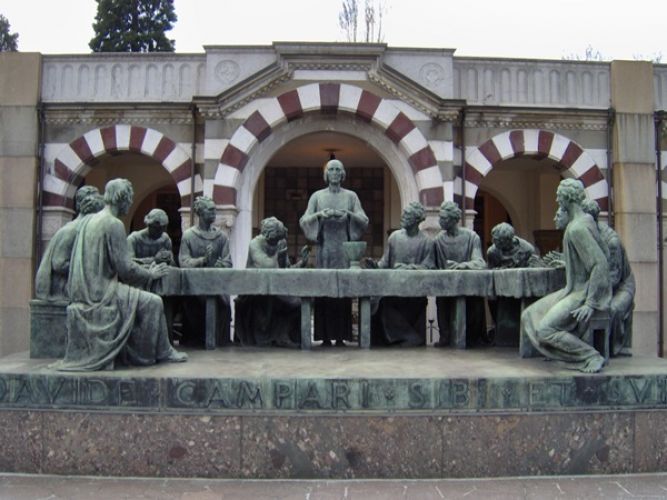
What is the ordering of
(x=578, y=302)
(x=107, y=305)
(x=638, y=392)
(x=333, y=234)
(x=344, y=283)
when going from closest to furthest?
(x=638, y=392), (x=107, y=305), (x=578, y=302), (x=344, y=283), (x=333, y=234)

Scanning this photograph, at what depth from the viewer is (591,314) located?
541 cm

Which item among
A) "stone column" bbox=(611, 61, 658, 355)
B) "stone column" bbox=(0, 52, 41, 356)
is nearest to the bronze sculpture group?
"stone column" bbox=(611, 61, 658, 355)

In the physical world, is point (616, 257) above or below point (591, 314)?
above

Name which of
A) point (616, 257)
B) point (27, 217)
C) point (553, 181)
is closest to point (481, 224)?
point (553, 181)

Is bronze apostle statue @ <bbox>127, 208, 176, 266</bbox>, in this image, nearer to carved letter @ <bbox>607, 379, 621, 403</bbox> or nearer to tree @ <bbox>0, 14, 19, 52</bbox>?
carved letter @ <bbox>607, 379, 621, 403</bbox>

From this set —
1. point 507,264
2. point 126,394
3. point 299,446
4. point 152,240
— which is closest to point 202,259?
point 152,240

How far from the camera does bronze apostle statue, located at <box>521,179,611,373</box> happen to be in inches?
214

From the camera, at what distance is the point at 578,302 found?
18.0 feet

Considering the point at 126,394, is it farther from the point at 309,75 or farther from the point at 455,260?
the point at 309,75

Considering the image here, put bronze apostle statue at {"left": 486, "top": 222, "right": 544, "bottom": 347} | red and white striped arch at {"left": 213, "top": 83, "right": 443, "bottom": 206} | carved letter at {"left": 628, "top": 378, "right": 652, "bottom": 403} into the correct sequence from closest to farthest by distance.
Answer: carved letter at {"left": 628, "top": 378, "right": 652, "bottom": 403}
bronze apostle statue at {"left": 486, "top": 222, "right": 544, "bottom": 347}
red and white striped arch at {"left": 213, "top": 83, "right": 443, "bottom": 206}

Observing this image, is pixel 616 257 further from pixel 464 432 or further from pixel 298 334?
pixel 298 334

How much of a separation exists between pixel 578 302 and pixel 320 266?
3.23 meters

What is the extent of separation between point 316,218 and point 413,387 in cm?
303

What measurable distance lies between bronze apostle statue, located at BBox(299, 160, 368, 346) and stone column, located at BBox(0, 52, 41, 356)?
674 centimetres
